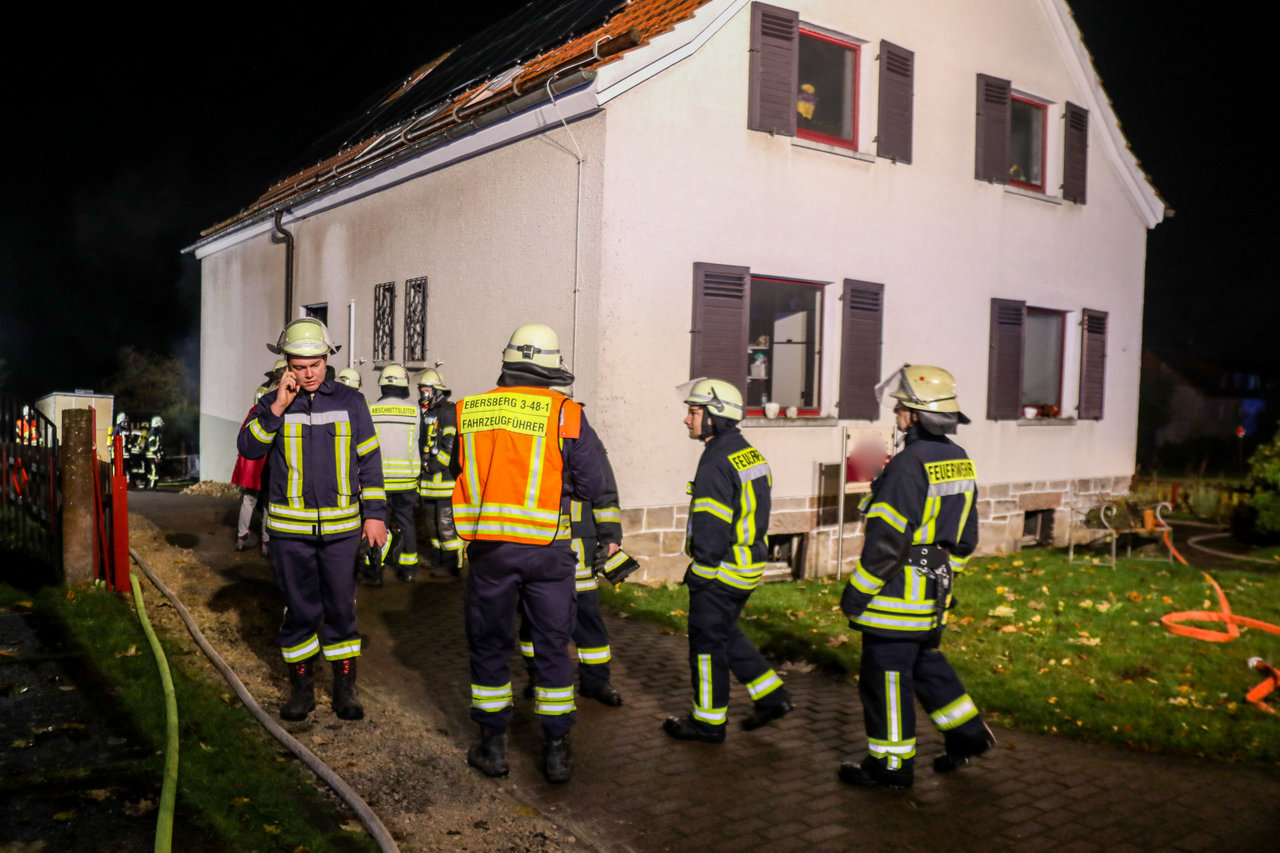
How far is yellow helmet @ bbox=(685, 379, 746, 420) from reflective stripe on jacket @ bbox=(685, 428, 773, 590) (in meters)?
0.18

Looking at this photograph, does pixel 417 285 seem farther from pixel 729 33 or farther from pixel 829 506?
pixel 829 506

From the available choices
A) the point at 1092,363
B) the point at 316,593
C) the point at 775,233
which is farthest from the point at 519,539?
the point at 1092,363

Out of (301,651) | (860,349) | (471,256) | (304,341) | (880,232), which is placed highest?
(880,232)

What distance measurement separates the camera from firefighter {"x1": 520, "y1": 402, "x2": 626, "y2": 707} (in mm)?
5598

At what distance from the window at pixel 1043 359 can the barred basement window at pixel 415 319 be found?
8.08m

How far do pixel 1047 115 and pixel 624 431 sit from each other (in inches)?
324

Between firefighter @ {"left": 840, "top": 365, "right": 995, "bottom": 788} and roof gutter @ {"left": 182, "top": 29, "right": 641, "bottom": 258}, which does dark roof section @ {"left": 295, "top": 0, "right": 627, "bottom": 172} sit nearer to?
A: roof gutter @ {"left": 182, "top": 29, "right": 641, "bottom": 258}

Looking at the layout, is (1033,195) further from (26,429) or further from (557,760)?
(26,429)

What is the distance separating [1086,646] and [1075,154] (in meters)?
8.55

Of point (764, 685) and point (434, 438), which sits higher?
point (434, 438)

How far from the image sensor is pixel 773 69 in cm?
1034

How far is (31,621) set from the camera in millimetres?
7273

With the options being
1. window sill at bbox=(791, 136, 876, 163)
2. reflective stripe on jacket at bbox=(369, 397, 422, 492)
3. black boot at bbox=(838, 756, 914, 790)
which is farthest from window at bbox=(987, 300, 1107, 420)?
black boot at bbox=(838, 756, 914, 790)

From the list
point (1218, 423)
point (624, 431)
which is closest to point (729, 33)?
point (624, 431)
